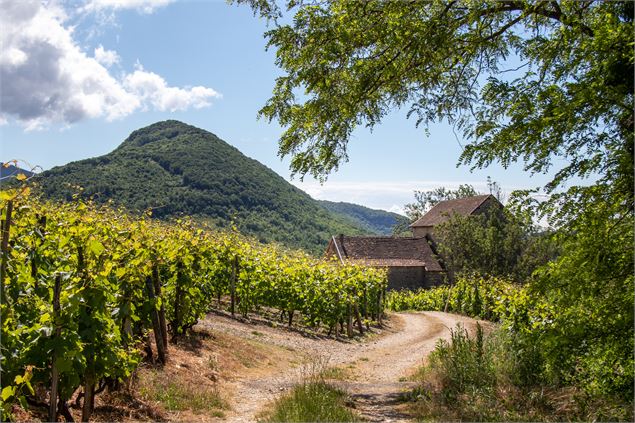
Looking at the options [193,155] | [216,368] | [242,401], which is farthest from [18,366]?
[193,155]

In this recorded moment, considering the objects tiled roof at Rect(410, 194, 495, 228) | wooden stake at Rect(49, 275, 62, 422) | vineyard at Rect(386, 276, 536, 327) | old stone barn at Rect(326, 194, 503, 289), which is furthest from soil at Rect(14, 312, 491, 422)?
tiled roof at Rect(410, 194, 495, 228)

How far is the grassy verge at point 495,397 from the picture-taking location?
21.6 ft

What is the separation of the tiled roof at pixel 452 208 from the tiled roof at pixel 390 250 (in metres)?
5.06

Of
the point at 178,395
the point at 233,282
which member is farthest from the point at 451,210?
the point at 178,395

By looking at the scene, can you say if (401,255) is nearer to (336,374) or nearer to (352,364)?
(352,364)

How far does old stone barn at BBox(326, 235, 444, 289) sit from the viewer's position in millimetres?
48719

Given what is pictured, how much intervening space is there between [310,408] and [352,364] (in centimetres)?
647

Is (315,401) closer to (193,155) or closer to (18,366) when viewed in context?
(18,366)

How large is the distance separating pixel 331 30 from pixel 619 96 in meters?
4.25

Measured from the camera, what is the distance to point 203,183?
8800 centimetres

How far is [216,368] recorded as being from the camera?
9.80 m

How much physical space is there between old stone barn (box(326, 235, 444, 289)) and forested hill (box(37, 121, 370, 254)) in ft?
76.4

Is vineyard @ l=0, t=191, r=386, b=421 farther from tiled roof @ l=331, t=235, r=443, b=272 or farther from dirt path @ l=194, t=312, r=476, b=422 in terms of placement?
tiled roof @ l=331, t=235, r=443, b=272

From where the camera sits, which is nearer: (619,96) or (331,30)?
(619,96)
